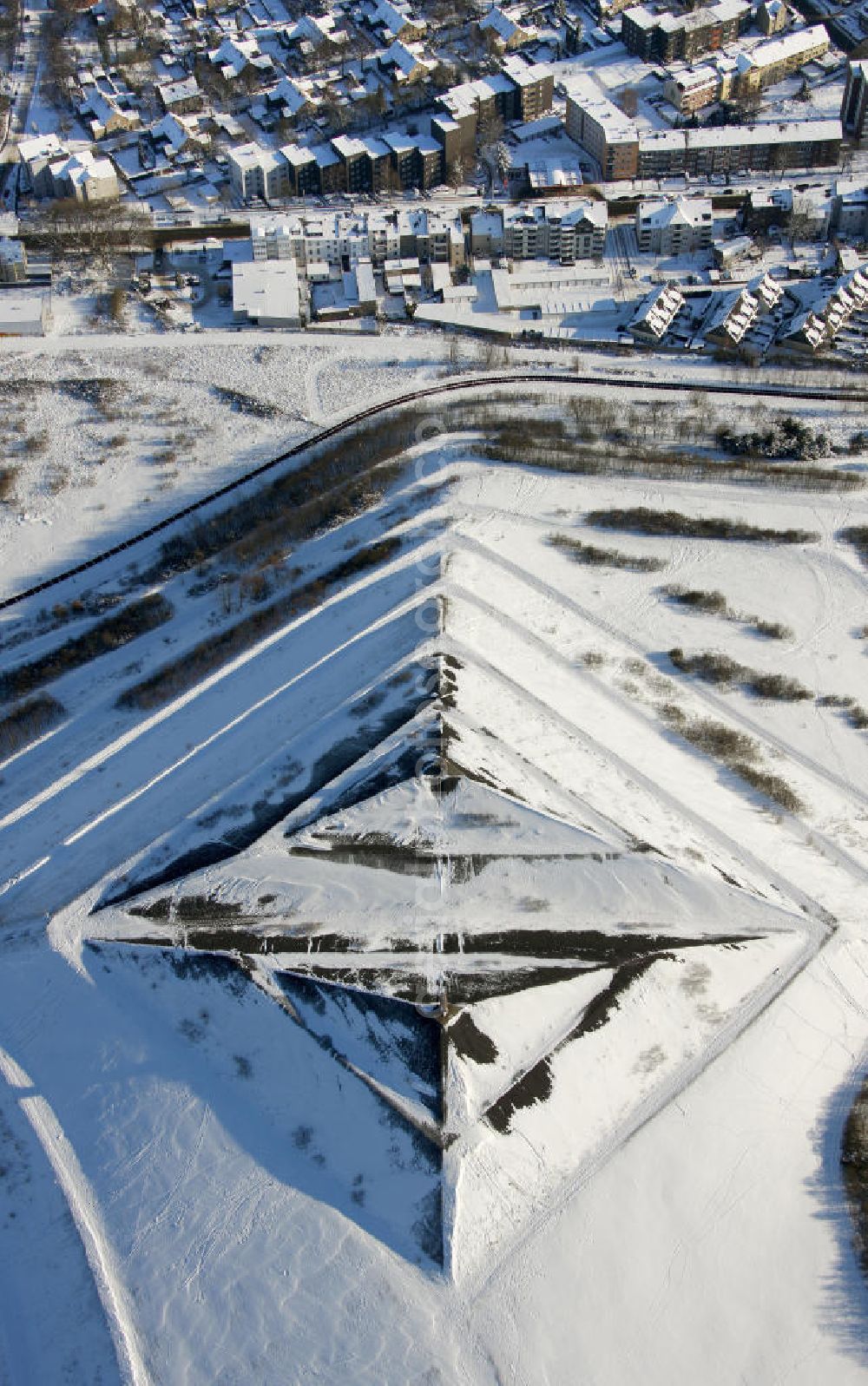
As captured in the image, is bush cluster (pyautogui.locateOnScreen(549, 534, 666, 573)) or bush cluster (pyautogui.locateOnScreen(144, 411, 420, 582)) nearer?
bush cluster (pyautogui.locateOnScreen(549, 534, 666, 573))

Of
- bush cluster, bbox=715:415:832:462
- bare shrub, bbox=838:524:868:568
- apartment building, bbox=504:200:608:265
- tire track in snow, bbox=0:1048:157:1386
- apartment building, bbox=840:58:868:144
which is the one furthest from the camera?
apartment building, bbox=840:58:868:144

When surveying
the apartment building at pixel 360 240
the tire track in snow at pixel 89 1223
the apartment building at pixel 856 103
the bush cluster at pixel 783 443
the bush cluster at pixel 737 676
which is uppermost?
the apartment building at pixel 856 103

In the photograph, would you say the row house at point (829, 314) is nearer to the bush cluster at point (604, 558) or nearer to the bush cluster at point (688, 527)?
the bush cluster at point (688, 527)

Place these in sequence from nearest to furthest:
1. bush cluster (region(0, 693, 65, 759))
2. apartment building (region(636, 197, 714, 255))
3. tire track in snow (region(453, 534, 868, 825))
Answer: tire track in snow (region(453, 534, 868, 825)), bush cluster (region(0, 693, 65, 759)), apartment building (region(636, 197, 714, 255))

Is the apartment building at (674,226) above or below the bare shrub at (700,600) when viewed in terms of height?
above

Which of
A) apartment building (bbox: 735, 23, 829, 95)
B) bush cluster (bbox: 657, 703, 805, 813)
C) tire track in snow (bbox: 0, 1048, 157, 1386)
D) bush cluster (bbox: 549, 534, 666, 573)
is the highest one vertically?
apartment building (bbox: 735, 23, 829, 95)

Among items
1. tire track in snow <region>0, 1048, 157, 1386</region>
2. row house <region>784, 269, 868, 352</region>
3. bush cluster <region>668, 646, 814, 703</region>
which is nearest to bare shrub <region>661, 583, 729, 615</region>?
bush cluster <region>668, 646, 814, 703</region>

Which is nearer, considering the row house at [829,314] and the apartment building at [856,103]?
the row house at [829,314]

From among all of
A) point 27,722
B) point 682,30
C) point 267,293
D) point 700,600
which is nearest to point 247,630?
point 27,722

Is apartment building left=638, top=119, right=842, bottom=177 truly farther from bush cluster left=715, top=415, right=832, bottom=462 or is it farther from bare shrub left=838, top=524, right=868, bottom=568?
bare shrub left=838, top=524, right=868, bottom=568

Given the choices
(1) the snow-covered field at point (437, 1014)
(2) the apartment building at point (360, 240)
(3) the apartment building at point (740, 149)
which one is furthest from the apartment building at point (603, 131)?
(1) the snow-covered field at point (437, 1014)
